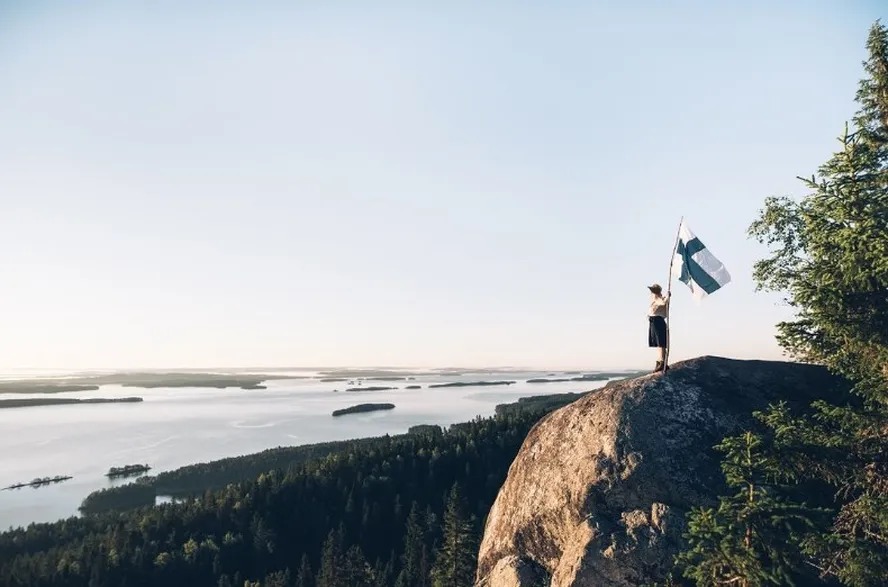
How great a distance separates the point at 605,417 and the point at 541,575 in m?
4.35

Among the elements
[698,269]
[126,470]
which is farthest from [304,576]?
[126,470]

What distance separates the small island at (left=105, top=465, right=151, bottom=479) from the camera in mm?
106750

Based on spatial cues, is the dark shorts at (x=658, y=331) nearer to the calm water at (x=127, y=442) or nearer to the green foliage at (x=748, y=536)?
the green foliage at (x=748, y=536)

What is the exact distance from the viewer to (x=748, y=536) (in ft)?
32.7

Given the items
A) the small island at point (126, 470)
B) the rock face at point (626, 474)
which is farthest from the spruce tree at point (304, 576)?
the small island at point (126, 470)

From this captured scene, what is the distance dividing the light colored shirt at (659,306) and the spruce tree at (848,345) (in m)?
3.21

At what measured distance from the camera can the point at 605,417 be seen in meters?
14.0

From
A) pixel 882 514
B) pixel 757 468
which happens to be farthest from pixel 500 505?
pixel 882 514

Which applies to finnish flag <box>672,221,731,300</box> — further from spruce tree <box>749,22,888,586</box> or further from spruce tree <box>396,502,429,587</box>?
spruce tree <box>396,502,429,587</box>

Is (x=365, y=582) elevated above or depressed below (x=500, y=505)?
below

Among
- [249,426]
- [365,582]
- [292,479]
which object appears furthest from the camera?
[249,426]

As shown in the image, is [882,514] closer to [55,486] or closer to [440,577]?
[440,577]

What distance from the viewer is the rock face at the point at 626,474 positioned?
1195 cm

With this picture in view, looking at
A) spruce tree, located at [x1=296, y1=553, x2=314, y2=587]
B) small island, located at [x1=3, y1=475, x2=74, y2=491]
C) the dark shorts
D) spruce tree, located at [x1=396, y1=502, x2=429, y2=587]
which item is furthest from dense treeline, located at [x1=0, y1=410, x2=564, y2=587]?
the dark shorts
